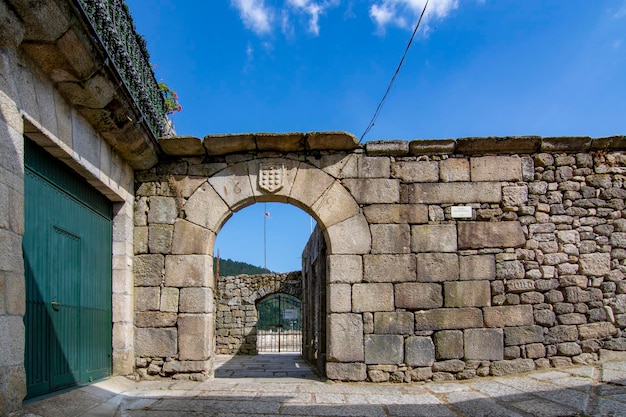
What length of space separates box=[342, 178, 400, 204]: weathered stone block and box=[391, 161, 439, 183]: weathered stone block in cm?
11

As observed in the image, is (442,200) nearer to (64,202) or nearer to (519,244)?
(519,244)

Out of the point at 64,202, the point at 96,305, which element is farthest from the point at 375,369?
the point at 64,202

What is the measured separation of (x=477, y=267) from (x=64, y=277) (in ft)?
13.7

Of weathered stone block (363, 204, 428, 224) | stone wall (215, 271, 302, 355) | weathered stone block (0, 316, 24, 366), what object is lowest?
stone wall (215, 271, 302, 355)

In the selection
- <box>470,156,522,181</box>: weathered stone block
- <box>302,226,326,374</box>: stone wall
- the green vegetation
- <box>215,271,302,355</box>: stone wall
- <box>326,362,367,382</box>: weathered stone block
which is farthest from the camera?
the green vegetation

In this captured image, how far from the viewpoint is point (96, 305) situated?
474 cm

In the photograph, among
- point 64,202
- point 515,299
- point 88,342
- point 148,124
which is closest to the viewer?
point 64,202

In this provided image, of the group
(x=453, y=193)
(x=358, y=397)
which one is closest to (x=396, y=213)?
(x=453, y=193)

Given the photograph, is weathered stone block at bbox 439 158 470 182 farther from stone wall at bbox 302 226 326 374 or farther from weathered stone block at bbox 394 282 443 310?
stone wall at bbox 302 226 326 374

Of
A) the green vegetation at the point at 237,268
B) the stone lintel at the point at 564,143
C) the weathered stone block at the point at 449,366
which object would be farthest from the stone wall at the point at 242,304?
the green vegetation at the point at 237,268

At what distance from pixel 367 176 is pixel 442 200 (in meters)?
0.90

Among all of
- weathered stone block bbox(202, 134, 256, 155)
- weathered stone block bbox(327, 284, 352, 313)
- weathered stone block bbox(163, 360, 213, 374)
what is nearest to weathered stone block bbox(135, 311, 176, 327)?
weathered stone block bbox(163, 360, 213, 374)

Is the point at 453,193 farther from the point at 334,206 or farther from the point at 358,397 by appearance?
the point at 358,397

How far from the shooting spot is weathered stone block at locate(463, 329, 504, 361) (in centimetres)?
516
